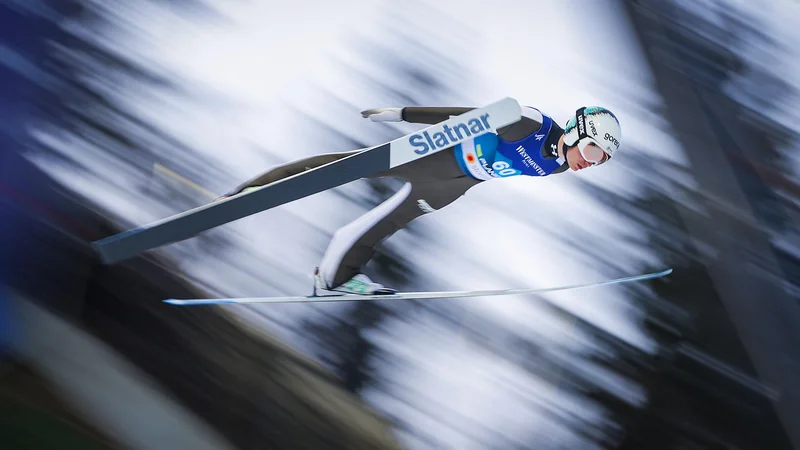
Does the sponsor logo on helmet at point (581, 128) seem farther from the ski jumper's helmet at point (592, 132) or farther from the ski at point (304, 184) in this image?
the ski at point (304, 184)

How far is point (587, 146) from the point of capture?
5.72ft

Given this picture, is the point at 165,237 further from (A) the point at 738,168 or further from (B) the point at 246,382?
(A) the point at 738,168

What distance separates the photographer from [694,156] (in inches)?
111

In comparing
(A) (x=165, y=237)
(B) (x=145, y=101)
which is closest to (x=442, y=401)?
(A) (x=165, y=237)

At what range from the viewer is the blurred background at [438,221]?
2.72 metres

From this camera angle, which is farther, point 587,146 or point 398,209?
point 398,209

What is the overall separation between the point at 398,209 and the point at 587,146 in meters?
0.62

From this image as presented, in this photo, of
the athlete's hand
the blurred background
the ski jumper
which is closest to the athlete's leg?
the ski jumper

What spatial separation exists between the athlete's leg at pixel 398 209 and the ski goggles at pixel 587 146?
Result: 13.7 inches

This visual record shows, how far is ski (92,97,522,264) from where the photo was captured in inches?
64.5

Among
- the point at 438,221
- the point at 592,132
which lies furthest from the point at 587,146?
the point at 438,221

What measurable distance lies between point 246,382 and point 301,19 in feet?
5.51

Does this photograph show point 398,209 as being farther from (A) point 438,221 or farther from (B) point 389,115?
(A) point 438,221

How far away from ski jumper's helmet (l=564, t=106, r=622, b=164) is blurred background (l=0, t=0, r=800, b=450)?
94 cm
